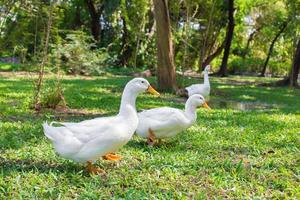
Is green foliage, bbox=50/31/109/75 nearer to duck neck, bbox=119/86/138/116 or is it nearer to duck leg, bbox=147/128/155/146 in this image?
duck leg, bbox=147/128/155/146

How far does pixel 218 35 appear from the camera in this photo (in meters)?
39.2

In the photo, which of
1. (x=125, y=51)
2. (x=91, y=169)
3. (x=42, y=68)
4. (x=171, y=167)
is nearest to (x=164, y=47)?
(x=42, y=68)

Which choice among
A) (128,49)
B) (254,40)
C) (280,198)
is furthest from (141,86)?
(254,40)

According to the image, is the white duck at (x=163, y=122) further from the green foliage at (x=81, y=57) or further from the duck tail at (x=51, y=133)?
the green foliage at (x=81, y=57)

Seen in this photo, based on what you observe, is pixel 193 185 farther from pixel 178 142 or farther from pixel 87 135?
pixel 178 142

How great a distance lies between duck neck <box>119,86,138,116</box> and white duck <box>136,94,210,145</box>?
2.74 ft

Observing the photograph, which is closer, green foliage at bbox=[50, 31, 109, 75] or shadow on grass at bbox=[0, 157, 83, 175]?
shadow on grass at bbox=[0, 157, 83, 175]

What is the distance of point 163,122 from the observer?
5637 millimetres

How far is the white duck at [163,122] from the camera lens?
5.65m

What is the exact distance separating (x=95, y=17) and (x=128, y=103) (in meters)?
28.6

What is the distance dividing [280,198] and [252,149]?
1.85 metres

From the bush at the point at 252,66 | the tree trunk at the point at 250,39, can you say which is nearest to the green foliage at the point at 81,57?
the bush at the point at 252,66

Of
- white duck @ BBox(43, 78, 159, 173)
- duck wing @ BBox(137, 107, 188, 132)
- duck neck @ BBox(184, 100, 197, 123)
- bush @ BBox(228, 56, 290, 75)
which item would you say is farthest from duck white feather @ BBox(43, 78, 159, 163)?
bush @ BBox(228, 56, 290, 75)

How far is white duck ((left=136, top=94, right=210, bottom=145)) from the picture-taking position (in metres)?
5.65
